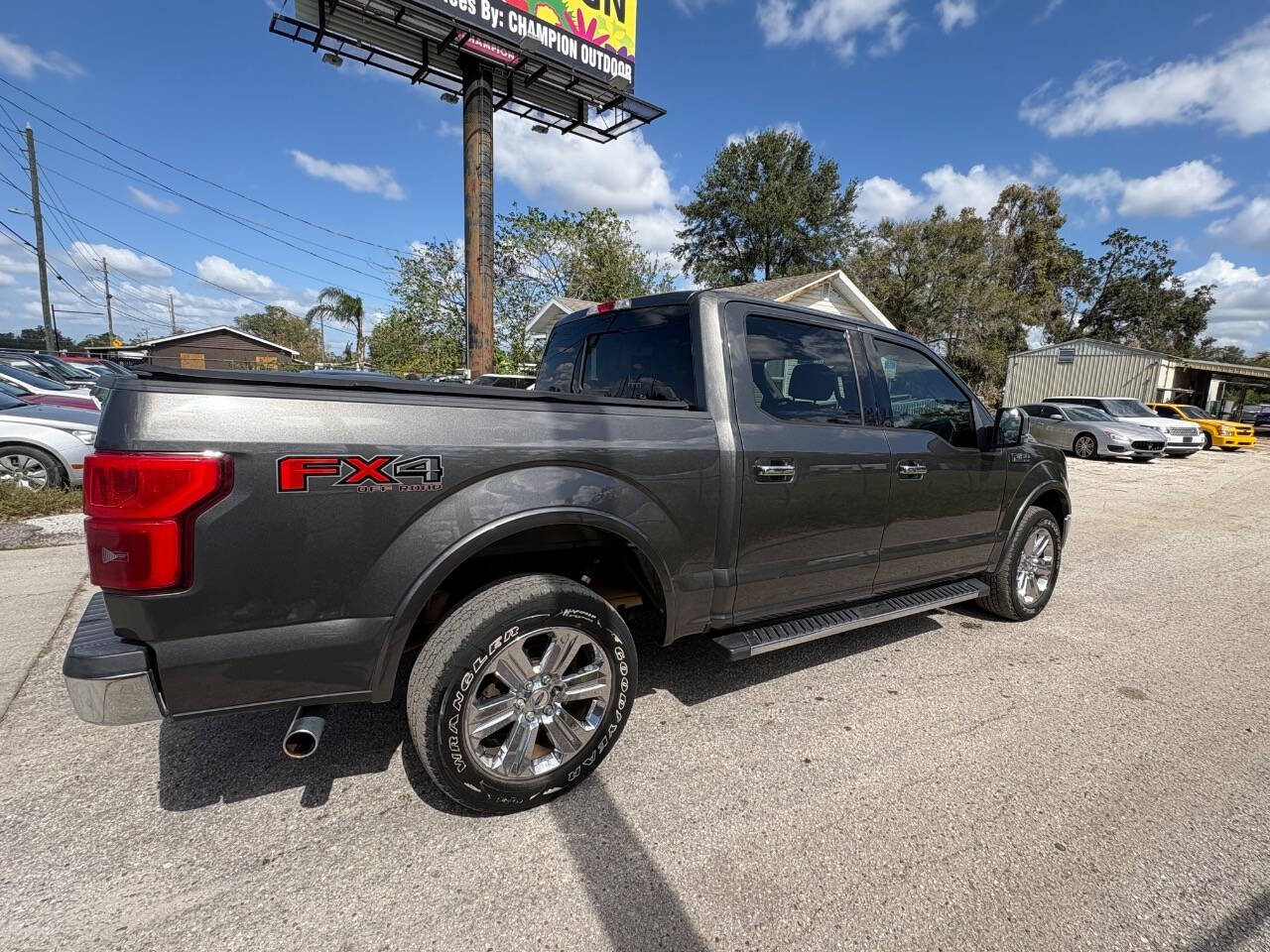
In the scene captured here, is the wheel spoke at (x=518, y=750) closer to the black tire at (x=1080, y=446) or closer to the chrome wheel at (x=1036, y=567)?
the chrome wheel at (x=1036, y=567)

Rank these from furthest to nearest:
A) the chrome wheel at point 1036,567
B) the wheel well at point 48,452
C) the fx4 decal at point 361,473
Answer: the wheel well at point 48,452, the chrome wheel at point 1036,567, the fx4 decal at point 361,473

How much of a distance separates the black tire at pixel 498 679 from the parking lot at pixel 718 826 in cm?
15

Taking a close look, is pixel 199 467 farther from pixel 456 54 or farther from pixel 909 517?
pixel 456 54

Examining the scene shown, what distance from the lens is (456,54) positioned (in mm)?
14562

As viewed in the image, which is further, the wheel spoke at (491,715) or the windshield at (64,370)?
the windshield at (64,370)

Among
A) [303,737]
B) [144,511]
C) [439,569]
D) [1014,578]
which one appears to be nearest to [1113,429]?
[1014,578]

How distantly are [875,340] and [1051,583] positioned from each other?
2.56m

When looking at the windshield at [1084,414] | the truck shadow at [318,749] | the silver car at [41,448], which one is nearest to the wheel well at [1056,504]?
the truck shadow at [318,749]

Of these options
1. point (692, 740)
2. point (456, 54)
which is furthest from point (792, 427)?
point (456, 54)

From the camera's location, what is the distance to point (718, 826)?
2.15 metres

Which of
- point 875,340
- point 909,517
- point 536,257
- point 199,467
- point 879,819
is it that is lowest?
point 879,819

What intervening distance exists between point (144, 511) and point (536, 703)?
1.36m

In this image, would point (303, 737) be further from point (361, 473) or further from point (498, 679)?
point (361, 473)

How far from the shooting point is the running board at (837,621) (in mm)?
2654
